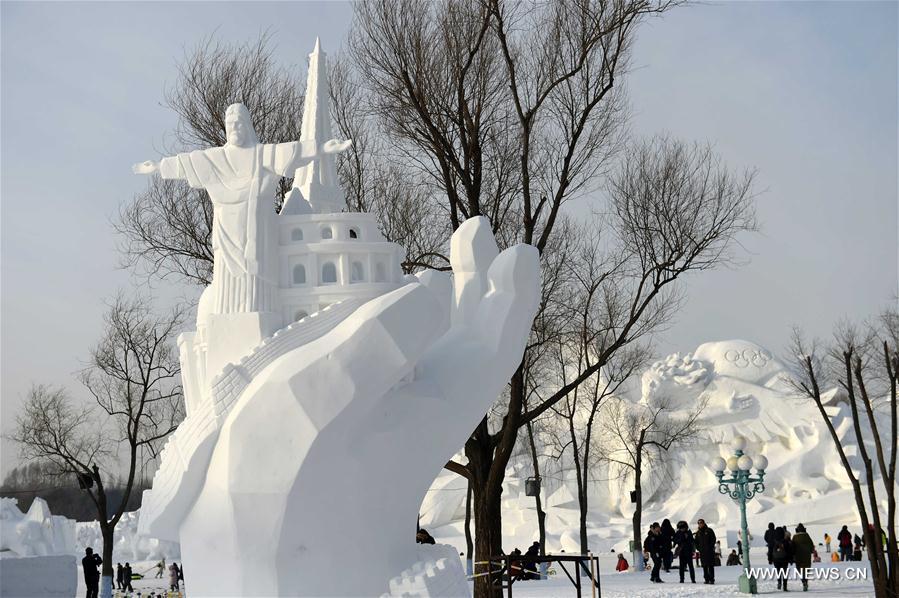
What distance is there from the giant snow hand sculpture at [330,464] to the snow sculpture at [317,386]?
10 mm

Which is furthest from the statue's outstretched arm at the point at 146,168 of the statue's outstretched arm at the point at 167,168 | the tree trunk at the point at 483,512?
the tree trunk at the point at 483,512

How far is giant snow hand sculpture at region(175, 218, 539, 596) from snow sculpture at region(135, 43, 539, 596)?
0.01m

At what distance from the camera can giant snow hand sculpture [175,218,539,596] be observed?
686 centimetres

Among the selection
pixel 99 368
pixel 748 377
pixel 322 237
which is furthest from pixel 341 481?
pixel 748 377

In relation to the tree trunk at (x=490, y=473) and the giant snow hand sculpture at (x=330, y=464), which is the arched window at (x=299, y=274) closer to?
the giant snow hand sculpture at (x=330, y=464)

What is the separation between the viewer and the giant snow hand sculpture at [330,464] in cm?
686

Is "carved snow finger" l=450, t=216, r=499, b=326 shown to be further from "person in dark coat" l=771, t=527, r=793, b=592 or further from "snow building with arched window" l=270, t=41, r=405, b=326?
"person in dark coat" l=771, t=527, r=793, b=592

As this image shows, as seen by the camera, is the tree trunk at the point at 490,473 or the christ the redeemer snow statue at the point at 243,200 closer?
the christ the redeemer snow statue at the point at 243,200

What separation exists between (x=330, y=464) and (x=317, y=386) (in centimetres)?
62

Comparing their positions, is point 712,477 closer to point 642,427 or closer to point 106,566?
point 642,427

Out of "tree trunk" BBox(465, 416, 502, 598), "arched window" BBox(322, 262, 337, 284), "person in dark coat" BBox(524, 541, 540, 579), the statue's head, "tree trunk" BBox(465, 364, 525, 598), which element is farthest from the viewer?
"person in dark coat" BBox(524, 541, 540, 579)

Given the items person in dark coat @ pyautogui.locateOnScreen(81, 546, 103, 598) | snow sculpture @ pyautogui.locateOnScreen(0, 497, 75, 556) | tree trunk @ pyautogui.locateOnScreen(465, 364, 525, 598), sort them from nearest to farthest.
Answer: tree trunk @ pyautogui.locateOnScreen(465, 364, 525, 598), person in dark coat @ pyautogui.locateOnScreen(81, 546, 103, 598), snow sculpture @ pyautogui.locateOnScreen(0, 497, 75, 556)

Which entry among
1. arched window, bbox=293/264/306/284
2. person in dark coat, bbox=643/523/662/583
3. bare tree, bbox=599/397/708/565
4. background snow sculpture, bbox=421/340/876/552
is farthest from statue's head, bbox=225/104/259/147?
bare tree, bbox=599/397/708/565

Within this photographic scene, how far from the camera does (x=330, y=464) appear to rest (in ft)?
23.3
